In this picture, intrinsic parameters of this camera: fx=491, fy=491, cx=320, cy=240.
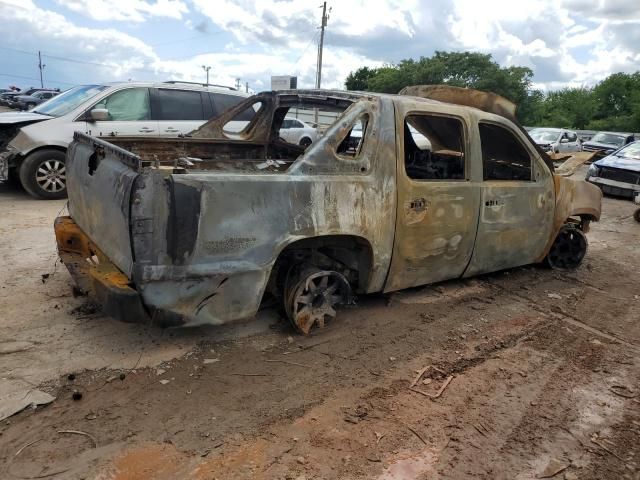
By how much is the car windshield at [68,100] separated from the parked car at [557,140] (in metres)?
16.3

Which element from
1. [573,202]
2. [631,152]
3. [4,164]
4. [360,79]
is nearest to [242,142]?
[573,202]

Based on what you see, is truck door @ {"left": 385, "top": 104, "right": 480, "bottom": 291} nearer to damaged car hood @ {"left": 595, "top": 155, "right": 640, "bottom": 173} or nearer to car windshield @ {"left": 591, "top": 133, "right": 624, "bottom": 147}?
damaged car hood @ {"left": 595, "top": 155, "right": 640, "bottom": 173}

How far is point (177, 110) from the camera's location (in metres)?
8.12

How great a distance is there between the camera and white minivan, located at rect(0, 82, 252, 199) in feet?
23.6

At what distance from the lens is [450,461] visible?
2.44 metres

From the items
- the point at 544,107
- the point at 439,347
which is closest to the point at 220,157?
the point at 439,347

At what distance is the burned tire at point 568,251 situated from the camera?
561 centimetres

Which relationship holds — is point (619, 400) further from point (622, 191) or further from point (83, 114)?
point (622, 191)

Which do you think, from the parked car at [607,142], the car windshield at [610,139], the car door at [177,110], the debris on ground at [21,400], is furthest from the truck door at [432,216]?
the car windshield at [610,139]

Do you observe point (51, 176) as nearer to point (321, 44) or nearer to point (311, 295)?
point (311, 295)

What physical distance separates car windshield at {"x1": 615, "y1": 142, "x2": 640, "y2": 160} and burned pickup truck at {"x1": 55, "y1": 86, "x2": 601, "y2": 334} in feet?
29.3

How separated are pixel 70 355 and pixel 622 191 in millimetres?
12407

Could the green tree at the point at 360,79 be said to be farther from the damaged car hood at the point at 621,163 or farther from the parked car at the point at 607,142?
the damaged car hood at the point at 621,163

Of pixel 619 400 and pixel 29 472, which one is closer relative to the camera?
pixel 29 472
